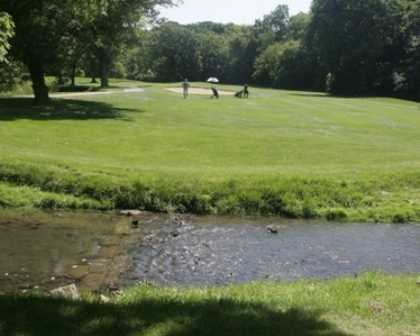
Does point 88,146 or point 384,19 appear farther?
point 384,19

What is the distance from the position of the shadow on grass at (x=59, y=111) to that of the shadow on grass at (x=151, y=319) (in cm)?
2294

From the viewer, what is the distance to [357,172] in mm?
19375

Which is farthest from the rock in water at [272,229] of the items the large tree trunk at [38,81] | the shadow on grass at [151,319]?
the large tree trunk at [38,81]

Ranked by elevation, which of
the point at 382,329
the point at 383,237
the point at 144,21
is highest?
the point at 144,21

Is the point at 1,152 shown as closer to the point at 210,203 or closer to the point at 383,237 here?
the point at 210,203

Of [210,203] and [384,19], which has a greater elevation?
[384,19]

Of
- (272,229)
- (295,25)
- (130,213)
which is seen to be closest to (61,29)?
(130,213)

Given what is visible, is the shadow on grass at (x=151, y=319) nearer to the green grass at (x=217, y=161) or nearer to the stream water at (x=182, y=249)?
the stream water at (x=182, y=249)

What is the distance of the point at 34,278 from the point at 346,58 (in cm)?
7890

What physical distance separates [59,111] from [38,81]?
216 inches

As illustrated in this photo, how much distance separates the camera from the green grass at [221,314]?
604 cm

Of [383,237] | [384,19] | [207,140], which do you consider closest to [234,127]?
[207,140]

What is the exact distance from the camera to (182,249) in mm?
12883

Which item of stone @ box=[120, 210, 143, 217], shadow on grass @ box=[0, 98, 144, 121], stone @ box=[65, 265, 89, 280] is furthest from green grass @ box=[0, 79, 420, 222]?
stone @ box=[65, 265, 89, 280]
